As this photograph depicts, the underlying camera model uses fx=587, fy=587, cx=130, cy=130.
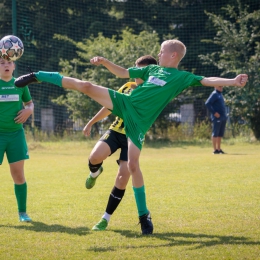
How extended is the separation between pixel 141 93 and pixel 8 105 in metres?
1.94

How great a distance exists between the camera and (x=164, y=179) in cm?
1112

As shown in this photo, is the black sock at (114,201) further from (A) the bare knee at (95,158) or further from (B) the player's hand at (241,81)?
(B) the player's hand at (241,81)

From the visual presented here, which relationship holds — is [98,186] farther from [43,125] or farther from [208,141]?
[43,125]

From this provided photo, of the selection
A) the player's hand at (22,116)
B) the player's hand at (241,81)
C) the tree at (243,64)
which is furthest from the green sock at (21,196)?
the tree at (243,64)

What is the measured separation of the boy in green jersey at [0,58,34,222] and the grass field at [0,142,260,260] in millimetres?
396

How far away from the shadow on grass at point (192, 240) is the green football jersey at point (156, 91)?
1144 mm

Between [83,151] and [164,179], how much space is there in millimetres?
8200

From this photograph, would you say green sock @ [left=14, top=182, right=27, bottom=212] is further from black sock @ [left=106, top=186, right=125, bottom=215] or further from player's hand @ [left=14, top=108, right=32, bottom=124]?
black sock @ [left=106, top=186, right=125, bottom=215]

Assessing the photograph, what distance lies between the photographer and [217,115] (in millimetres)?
16859

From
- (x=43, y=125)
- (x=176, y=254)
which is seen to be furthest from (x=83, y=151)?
(x=176, y=254)

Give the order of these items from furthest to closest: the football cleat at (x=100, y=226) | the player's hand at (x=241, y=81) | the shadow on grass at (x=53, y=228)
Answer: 1. the football cleat at (x=100, y=226)
2. the shadow on grass at (x=53, y=228)
3. the player's hand at (x=241, y=81)

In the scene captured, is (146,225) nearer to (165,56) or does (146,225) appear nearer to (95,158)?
(95,158)

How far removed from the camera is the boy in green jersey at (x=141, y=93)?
20.3ft

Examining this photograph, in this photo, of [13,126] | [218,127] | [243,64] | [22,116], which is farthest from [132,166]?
[243,64]
